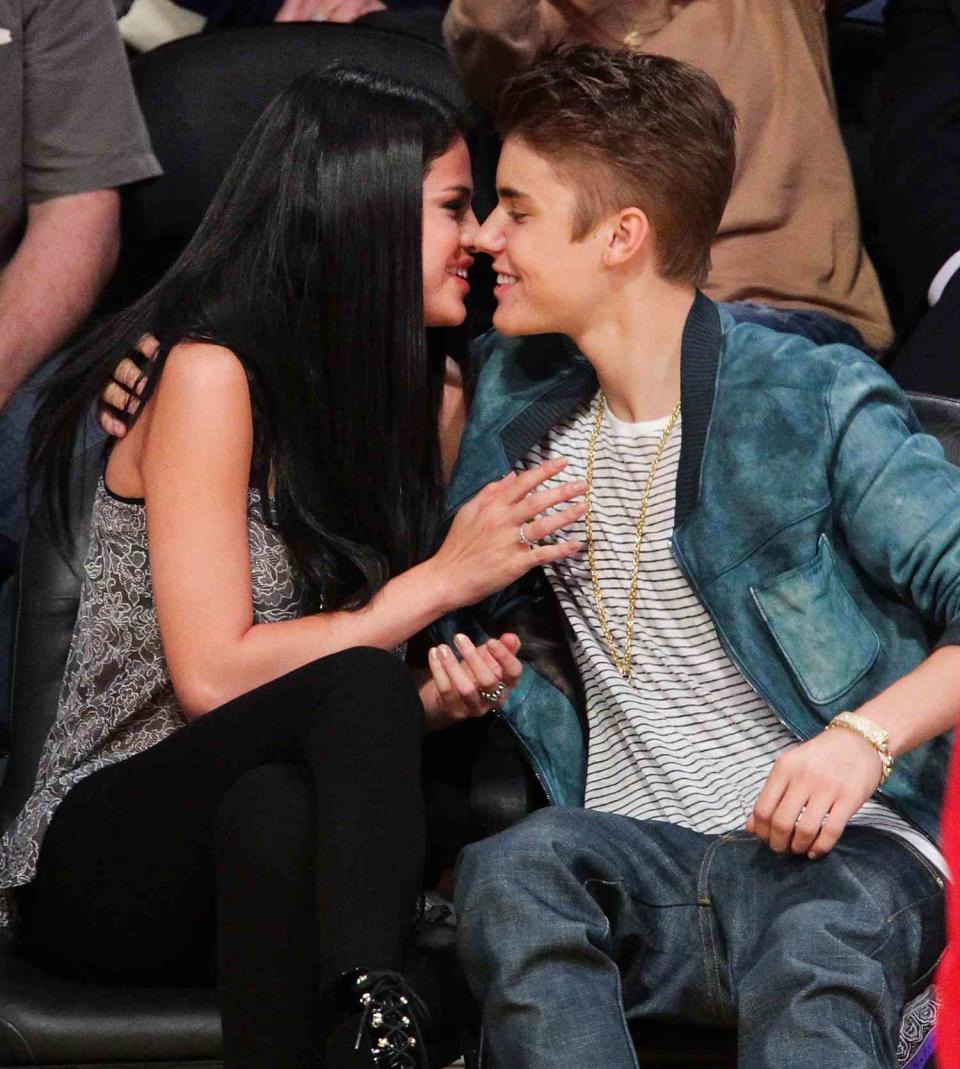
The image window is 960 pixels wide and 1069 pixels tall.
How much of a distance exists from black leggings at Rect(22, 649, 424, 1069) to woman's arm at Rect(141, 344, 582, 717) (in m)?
0.10

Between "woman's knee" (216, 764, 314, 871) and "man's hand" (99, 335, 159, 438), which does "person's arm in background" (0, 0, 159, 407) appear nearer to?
"man's hand" (99, 335, 159, 438)

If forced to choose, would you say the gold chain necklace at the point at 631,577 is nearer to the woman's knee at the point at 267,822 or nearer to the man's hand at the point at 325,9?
the woman's knee at the point at 267,822

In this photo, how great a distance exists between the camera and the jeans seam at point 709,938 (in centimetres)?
182

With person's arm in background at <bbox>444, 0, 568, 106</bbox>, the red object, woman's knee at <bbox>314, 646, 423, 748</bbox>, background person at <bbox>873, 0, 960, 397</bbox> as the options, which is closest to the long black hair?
woman's knee at <bbox>314, 646, 423, 748</bbox>

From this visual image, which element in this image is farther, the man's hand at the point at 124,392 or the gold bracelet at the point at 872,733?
the man's hand at the point at 124,392

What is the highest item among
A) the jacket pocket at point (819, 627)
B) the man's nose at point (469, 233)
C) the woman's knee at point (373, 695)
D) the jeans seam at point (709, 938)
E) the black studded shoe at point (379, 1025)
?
the man's nose at point (469, 233)

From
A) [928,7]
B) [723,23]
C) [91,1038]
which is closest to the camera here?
[91,1038]

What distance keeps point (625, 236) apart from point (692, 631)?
1.58ft

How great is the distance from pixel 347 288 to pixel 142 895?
753 mm

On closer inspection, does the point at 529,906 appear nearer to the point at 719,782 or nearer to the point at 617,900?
the point at 617,900

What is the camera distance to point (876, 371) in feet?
6.63

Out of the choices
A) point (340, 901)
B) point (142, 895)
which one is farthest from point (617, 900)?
point (142, 895)

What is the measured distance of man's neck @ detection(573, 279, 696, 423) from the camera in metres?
2.15

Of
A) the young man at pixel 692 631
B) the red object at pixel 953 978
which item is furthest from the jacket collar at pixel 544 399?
the red object at pixel 953 978
